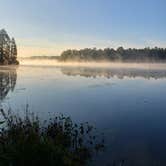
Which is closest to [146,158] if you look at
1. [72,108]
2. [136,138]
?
[136,138]

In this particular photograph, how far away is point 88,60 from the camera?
636 feet

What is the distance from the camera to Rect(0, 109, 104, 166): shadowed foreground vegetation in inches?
285

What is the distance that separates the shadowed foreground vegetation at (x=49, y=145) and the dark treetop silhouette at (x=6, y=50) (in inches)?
2604

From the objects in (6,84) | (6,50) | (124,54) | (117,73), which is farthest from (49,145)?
(124,54)

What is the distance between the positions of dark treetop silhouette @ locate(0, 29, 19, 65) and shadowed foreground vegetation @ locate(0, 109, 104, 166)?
66150mm

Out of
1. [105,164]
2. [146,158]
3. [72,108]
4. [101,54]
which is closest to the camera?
[105,164]

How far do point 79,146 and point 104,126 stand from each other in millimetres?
3336

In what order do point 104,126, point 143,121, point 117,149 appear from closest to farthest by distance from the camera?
point 117,149, point 104,126, point 143,121

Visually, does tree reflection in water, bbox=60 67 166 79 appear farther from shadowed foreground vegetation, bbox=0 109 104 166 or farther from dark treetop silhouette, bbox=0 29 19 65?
shadowed foreground vegetation, bbox=0 109 104 166

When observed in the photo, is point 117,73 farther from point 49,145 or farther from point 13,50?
point 49,145

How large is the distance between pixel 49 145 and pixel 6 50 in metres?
72.5

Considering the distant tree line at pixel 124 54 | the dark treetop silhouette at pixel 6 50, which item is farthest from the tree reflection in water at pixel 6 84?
the distant tree line at pixel 124 54

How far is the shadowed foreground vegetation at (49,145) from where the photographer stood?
7227 millimetres

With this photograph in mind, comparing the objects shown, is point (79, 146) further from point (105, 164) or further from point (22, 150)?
point (22, 150)
